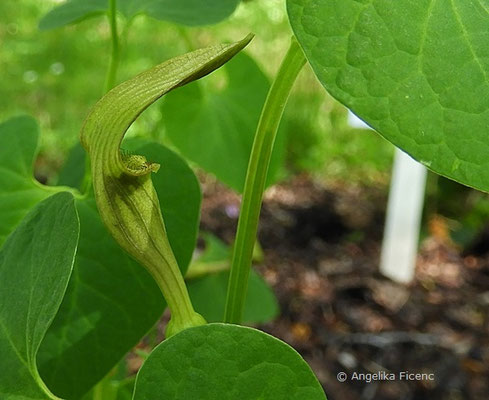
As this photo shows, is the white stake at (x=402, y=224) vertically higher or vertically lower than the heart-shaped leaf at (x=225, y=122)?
lower

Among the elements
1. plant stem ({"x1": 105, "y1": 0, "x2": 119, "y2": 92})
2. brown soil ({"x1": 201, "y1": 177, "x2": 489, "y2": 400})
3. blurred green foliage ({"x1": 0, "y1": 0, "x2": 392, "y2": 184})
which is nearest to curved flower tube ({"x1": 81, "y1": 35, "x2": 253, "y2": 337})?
plant stem ({"x1": 105, "y1": 0, "x2": 119, "y2": 92})

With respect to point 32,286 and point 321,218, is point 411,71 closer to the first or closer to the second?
point 32,286

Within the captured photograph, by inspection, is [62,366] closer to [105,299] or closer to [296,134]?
[105,299]

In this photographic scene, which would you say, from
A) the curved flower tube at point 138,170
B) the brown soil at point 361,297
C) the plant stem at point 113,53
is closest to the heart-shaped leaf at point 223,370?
Answer: the curved flower tube at point 138,170

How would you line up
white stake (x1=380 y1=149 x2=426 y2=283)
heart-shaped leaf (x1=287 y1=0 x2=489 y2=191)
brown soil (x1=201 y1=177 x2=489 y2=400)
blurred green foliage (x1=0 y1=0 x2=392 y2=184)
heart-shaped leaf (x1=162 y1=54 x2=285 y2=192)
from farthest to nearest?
blurred green foliage (x1=0 y1=0 x2=392 y2=184), white stake (x1=380 y1=149 x2=426 y2=283), brown soil (x1=201 y1=177 x2=489 y2=400), heart-shaped leaf (x1=162 y1=54 x2=285 y2=192), heart-shaped leaf (x1=287 y1=0 x2=489 y2=191)

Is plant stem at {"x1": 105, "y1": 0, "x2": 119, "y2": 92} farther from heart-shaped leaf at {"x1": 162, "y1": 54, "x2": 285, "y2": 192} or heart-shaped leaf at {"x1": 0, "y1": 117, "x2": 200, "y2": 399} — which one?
heart-shaped leaf at {"x1": 162, "y1": 54, "x2": 285, "y2": 192}

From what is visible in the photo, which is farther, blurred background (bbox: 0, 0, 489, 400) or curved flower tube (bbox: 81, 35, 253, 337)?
blurred background (bbox: 0, 0, 489, 400)

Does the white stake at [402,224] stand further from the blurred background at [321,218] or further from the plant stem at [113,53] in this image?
the plant stem at [113,53]

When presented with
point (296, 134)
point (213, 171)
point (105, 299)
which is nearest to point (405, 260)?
point (296, 134)
